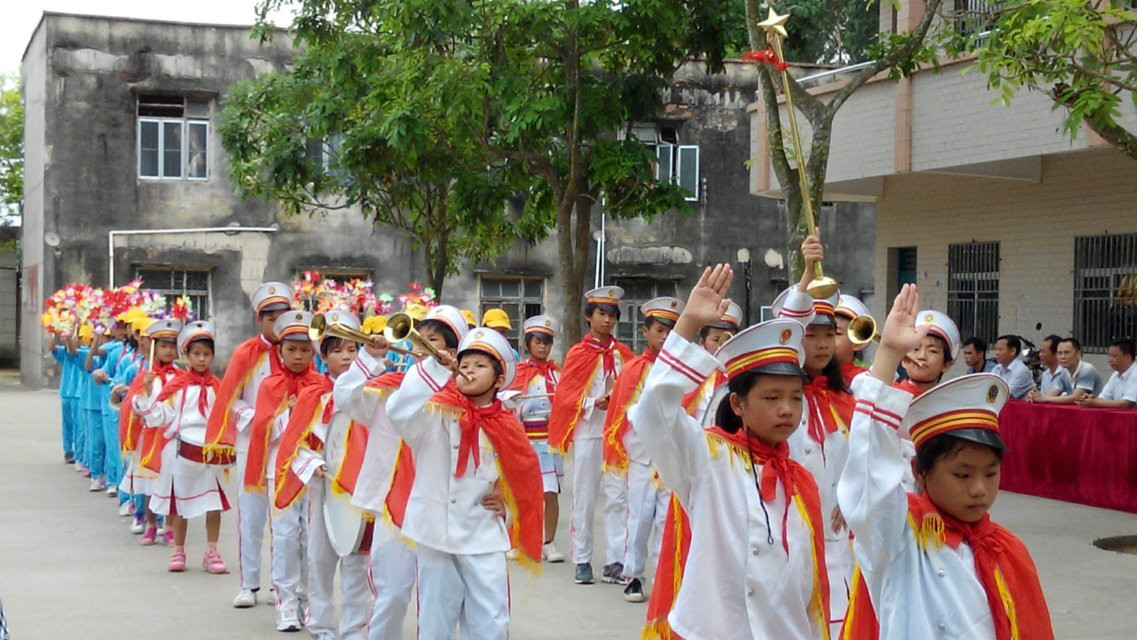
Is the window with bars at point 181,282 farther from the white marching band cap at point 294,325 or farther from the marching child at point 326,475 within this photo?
the marching child at point 326,475

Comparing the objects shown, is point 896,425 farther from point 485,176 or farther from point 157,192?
point 157,192

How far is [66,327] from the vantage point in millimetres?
15180

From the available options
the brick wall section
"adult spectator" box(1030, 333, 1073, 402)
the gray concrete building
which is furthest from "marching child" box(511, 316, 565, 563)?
the gray concrete building

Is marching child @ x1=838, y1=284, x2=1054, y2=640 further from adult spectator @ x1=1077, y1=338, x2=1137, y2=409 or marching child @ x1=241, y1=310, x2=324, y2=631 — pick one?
adult spectator @ x1=1077, y1=338, x2=1137, y2=409

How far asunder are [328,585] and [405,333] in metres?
2.02

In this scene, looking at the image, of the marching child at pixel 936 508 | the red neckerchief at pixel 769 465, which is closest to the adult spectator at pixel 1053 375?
the red neckerchief at pixel 769 465

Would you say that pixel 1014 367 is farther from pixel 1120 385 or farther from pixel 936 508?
pixel 936 508

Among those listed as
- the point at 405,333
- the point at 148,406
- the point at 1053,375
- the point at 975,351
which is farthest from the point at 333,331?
the point at 1053,375

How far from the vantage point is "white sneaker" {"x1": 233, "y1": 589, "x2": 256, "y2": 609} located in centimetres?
877

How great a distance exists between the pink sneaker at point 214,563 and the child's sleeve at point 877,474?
23.7 feet

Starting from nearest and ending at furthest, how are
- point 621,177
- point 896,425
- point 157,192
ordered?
1. point 896,425
2. point 621,177
3. point 157,192

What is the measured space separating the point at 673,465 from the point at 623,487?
5383 millimetres

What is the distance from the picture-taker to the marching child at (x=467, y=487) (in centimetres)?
597

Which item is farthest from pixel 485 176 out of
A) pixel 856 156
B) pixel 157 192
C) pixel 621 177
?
pixel 157 192
